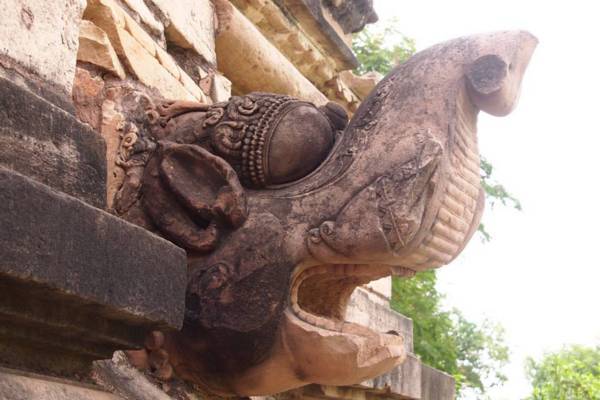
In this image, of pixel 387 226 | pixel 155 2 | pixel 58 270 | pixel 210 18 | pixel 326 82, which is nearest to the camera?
pixel 58 270

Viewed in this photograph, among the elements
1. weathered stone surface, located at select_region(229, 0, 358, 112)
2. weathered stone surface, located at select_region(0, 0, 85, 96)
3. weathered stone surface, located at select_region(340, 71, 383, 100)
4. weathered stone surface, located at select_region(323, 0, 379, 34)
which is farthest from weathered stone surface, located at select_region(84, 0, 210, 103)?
weathered stone surface, located at select_region(340, 71, 383, 100)

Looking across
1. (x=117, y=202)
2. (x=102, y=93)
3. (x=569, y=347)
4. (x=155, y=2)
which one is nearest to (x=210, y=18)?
(x=155, y=2)

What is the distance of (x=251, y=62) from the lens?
10.3 feet

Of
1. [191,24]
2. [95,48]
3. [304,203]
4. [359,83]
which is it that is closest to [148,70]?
[95,48]

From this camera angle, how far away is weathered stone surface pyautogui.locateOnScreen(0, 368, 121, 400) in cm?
126

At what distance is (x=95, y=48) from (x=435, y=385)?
186 cm

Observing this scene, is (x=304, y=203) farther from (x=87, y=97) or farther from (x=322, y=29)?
(x=322, y=29)

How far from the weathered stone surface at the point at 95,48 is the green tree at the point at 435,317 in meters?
4.20

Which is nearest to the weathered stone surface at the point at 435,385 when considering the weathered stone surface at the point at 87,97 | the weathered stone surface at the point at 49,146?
the weathered stone surface at the point at 87,97

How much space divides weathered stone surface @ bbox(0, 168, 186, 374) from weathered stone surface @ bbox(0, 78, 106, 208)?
13 centimetres

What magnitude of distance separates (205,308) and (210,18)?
4.23 feet

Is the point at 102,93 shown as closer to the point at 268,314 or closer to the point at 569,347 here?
the point at 268,314

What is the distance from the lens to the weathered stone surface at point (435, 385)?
320 cm

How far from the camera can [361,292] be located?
10.1 ft
